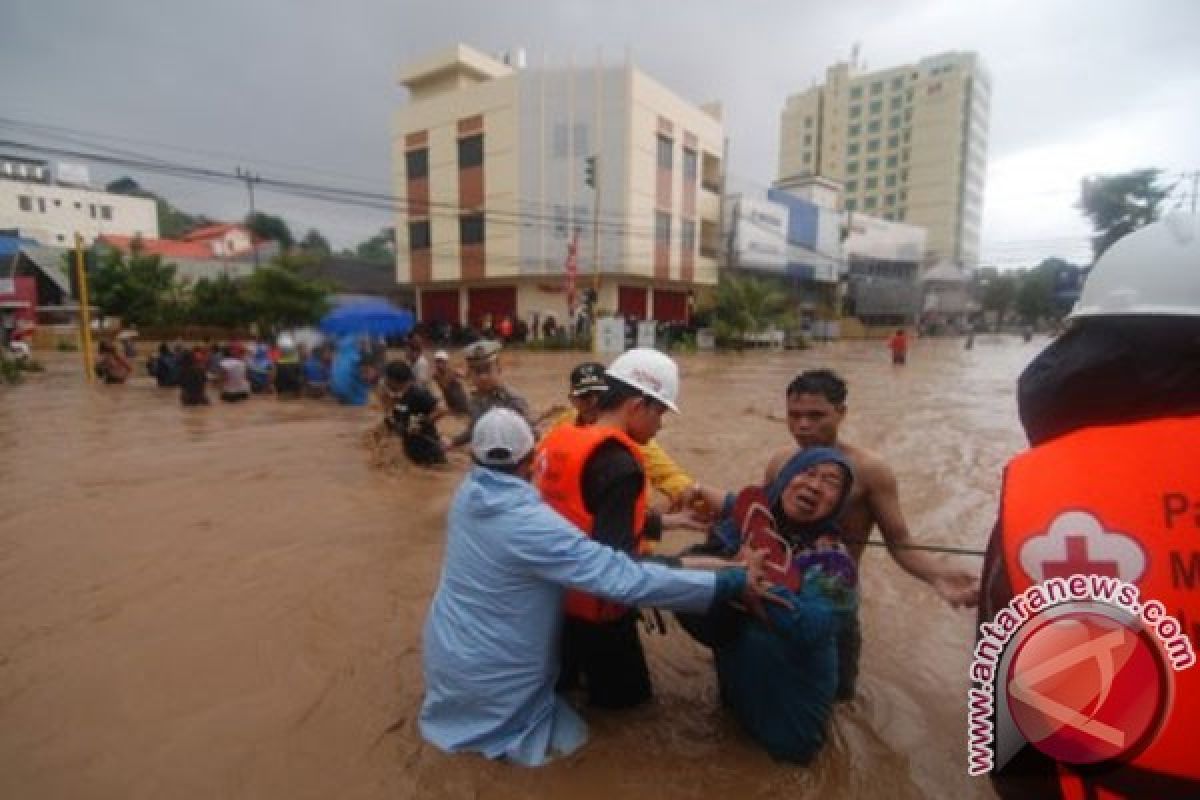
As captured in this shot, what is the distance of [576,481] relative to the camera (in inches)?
91.7

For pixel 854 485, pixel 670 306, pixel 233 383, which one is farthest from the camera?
pixel 670 306

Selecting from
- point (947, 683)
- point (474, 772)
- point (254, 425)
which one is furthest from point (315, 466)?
point (947, 683)

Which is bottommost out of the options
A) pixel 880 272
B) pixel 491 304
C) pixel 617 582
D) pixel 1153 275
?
pixel 617 582

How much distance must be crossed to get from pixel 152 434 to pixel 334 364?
3.29 m

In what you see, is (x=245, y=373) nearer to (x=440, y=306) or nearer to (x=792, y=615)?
(x=792, y=615)

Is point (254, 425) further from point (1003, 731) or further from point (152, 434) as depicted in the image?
point (1003, 731)

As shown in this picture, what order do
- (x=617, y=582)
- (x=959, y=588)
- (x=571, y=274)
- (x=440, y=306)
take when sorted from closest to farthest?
1. (x=617, y=582)
2. (x=959, y=588)
3. (x=571, y=274)
4. (x=440, y=306)

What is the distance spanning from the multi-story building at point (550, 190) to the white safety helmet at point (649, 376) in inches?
953

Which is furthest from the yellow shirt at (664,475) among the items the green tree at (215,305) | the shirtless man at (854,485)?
the green tree at (215,305)

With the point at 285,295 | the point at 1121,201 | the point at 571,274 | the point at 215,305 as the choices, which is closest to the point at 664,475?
the point at 571,274

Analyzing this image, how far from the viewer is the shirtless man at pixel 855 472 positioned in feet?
8.84

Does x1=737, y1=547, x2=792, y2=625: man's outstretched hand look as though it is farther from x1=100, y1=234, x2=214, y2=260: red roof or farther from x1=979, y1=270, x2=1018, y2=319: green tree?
x1=979, y1=270, x2=1018, y2=319: green tree

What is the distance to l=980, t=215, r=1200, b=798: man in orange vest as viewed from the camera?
90cm

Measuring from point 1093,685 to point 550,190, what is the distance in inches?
1162
